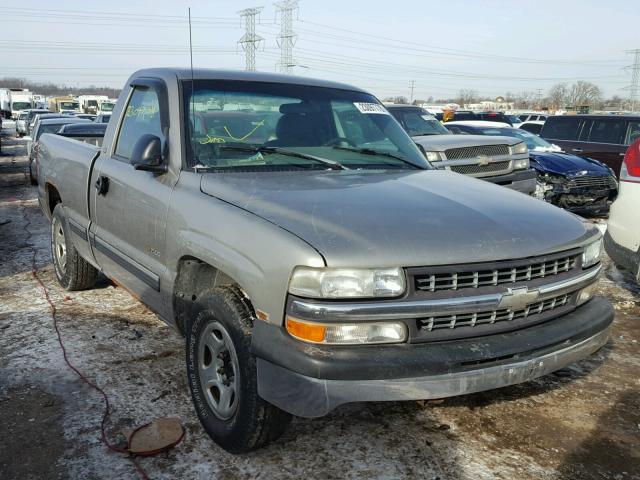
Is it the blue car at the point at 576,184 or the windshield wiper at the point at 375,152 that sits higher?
the windshield wiper at the point at 375,152

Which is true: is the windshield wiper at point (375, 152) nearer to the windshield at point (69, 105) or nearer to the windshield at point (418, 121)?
the windshield at point (418, 121)

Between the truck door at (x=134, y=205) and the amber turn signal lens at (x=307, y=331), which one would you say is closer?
the amber turn signal lens at (x=307, y=331)

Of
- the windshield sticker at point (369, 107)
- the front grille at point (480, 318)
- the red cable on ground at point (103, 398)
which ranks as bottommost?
the red cable on ground at point (103, 398)

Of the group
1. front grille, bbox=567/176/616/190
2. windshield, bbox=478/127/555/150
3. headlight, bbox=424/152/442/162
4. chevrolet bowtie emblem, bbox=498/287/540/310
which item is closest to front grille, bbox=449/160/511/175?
headlight, bbox=424/152/442/162

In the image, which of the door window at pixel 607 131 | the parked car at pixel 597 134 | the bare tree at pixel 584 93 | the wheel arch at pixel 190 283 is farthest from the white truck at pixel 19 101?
the bare tree at pixel 584 93

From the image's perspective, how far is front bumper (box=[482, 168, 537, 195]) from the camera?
848cm

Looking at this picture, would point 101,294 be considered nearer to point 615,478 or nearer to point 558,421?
point 558,421

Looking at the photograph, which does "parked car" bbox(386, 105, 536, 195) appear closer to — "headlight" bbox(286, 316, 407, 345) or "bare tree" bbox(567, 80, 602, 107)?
"headlight" bbox(286, 316, 407, 345)

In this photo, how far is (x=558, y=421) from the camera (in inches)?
130

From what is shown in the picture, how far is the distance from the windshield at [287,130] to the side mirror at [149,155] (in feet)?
0.58

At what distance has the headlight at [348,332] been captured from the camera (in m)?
2.36

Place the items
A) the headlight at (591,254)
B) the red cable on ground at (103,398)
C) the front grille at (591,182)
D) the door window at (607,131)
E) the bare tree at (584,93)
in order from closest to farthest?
the red cable on ground at (103,398) < the headlight at (591,254) < the front grille at (591,182) < the door window at (607,131) < the bare tree at (584,93)

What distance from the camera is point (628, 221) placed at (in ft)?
15.1

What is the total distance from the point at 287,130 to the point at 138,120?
1149mm
